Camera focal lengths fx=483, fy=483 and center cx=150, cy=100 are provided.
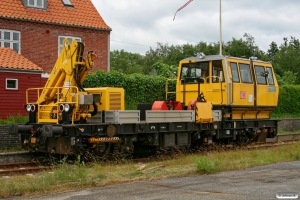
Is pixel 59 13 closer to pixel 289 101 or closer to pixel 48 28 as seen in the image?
pixel 48 28

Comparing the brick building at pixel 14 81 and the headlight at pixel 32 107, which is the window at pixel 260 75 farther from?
the brick building at pixel 14 81

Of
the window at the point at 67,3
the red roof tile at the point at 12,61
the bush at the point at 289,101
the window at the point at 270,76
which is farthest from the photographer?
the bush at the point at 289,101

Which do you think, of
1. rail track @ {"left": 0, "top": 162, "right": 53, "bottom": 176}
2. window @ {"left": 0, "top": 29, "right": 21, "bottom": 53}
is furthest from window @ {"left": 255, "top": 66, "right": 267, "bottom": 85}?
window @ {"left": 0, "top": 29, "right": 21, "bottom": 53}

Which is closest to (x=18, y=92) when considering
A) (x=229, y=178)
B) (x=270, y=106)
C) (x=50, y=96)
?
(x=50, y=96)

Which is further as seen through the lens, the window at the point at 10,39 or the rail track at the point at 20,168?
the window at the point at 10,39

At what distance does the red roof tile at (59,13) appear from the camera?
27938 mm

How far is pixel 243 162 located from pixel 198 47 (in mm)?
48567

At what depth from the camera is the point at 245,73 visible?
60.8 feet

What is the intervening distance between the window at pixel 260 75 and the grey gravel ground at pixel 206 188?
848 cm

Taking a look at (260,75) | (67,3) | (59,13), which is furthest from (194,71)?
(67,3)

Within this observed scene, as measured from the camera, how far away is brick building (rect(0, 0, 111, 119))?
27781 mm

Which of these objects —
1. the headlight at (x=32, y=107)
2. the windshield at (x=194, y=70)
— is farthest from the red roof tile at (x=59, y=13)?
the headlight at (x=32, y=107)

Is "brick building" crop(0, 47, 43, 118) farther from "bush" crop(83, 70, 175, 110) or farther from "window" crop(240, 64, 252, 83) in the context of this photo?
"window" crop(240, 64, 252, 83)

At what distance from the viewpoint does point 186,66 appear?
19.0 metres
